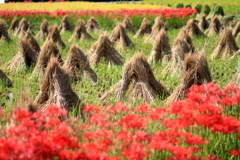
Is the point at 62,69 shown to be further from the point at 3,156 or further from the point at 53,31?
the point at 53,31

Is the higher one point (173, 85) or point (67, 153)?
point (67, 153)

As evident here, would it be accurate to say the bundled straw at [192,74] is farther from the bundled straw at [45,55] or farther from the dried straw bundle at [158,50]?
the dried straw bundle at [158,50]

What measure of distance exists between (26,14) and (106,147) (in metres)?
15.6

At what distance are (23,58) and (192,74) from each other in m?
3.87

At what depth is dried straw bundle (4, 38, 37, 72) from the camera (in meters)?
8.20

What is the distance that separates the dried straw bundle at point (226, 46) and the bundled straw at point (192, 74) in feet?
12.6

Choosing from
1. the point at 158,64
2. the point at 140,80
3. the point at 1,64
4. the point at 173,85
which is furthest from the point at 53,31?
the point at 140,80

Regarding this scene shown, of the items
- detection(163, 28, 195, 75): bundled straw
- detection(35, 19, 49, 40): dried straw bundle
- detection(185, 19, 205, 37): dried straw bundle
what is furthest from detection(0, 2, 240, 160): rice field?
detection(35, 19, 49, 40): dried straw bundle

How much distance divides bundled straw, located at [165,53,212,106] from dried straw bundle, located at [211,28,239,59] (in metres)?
3.83

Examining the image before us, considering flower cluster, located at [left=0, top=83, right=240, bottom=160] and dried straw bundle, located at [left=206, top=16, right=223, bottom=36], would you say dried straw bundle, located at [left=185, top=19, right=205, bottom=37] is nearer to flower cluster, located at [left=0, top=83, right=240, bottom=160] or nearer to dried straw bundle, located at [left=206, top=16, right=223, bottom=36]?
dried straw bundle, located at [left=206, top=16, right=223, bottom=36]

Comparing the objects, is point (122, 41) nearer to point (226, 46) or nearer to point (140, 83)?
point (226, 46)

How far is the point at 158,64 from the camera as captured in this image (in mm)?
8766

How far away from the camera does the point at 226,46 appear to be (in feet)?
31.2

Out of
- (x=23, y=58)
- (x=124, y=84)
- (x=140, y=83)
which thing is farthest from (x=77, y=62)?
(x=140, y=83)
